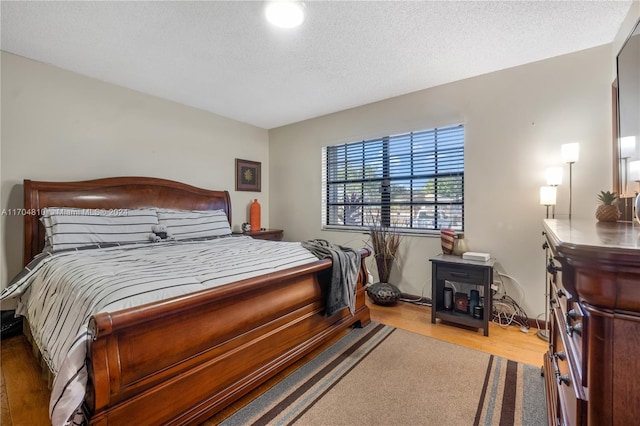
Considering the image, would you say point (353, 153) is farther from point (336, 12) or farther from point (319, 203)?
point (336, 12)

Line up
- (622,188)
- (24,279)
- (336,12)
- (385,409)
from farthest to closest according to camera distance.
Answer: (24,279), (336,12), (622,188), (385,409)

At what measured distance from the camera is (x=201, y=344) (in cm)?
144

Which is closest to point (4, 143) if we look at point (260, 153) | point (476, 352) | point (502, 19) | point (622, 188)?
point (260, 153)

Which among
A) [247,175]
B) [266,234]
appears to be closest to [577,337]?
[266,234]

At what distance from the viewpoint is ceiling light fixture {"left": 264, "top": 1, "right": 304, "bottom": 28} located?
1854 millimetres

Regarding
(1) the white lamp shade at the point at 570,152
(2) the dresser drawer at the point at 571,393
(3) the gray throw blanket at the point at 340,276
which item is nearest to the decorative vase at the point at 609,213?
→ (1) the white lamp shade at the point at 570,152

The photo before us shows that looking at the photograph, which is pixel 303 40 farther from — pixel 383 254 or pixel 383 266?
pixel 383 266

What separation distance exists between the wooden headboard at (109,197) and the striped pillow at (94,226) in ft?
0.50

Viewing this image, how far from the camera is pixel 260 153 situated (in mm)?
4715

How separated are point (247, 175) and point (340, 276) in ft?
9.23

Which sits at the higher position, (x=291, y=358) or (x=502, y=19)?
(x=502, y=19)

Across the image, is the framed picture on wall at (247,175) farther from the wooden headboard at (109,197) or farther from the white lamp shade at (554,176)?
the white lamp shade at (554,176)

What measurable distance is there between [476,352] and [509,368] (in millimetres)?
252

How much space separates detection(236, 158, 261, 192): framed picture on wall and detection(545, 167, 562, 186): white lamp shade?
3.68 meters
